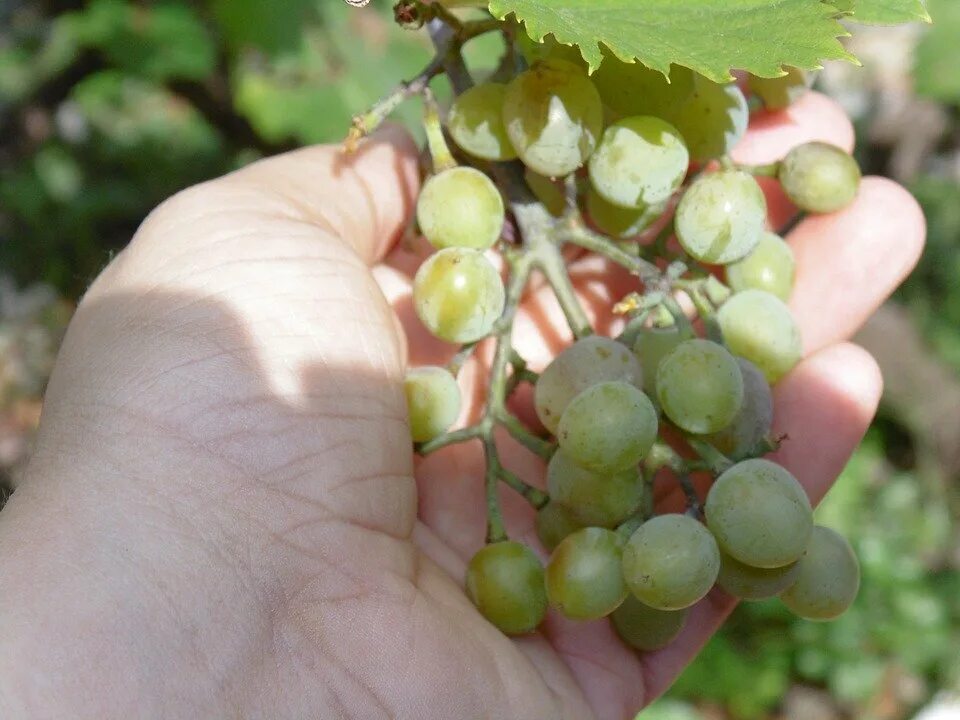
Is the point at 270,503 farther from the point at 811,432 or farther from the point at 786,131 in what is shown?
the point at 786,131

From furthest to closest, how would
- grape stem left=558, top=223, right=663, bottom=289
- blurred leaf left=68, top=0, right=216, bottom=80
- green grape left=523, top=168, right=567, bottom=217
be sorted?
blurred leaf left=68, top=0, right=216, bottom=80, green grape left=523, top=168, right=567, bottom=217, grape stem left=558, top=223, right=663, bottom=289

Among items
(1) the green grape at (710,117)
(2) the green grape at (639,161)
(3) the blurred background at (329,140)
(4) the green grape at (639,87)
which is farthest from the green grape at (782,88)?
(3) the blurred background at (329,140)

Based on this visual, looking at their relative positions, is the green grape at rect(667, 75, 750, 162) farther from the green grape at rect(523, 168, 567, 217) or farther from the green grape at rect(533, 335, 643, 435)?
the green grape at rect(533, 335, 643, 435)

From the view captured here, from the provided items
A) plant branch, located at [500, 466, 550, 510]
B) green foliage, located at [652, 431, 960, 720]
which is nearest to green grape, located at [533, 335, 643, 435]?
plant branch, located at [500, 466, 550, 510]

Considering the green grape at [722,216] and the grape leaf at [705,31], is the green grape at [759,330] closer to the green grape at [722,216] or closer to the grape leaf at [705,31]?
the green grape at [722,216]

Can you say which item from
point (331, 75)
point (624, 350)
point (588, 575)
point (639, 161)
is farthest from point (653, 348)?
point (331, 75)

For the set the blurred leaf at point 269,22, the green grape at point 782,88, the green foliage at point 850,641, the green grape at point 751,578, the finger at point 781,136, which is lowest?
the green foliage at point 850,641

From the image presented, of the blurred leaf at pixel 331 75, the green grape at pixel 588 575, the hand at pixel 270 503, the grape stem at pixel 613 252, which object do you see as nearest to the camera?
the hand at pixel 270 503
